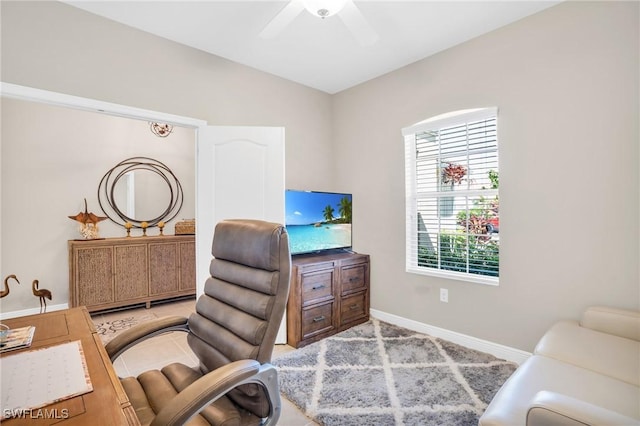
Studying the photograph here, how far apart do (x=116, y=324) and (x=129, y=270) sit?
0.68 m

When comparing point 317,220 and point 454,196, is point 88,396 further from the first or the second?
point 454,196

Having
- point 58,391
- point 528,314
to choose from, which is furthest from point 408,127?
point 58,391

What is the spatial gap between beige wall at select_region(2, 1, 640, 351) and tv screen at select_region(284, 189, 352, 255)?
0.53m

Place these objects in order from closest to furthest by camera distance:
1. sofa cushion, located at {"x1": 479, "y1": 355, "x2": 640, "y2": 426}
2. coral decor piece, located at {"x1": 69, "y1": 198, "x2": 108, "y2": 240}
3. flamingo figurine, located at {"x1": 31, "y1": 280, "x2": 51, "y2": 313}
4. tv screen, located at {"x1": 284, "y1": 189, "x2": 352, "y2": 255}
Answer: sofa cushion, located at {"x1": 479, "y1": 355, "x2": 640, "y2": 426}
tv screen, located at {"x1": 284, "y1": 189, "x2": 352, "y2": 255}
flamingo figurine, located at {"x1": 31, "y1": 280, "x2": 51, "y2": 313}
coral decor piece, located at {"x1": 69, "y1": 198, "x2": 108, "y2": 240}

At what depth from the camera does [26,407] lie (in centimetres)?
82

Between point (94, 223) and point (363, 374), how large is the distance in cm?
370

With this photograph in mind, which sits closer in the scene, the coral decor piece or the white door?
the white door

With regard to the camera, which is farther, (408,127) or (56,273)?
(56,273)

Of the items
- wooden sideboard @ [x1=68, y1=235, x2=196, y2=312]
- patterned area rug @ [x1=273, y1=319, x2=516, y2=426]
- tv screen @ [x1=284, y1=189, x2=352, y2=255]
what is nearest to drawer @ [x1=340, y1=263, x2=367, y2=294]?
tv screen @ [x1=284, y1=189, x2=352, y2=255]

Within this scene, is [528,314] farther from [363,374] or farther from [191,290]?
[191,290]

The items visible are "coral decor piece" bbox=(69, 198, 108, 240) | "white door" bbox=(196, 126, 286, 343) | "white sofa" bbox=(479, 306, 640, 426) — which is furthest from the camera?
"coral decor piece" bbox=(69, 198, 108, 240)

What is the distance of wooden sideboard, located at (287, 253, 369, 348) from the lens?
284cm

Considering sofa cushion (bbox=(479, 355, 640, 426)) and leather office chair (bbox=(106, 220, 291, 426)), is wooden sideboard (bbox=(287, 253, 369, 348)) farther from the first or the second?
sofa cushion (bbox=(479, 355, 640, 426))

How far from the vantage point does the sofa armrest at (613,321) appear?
182cm
